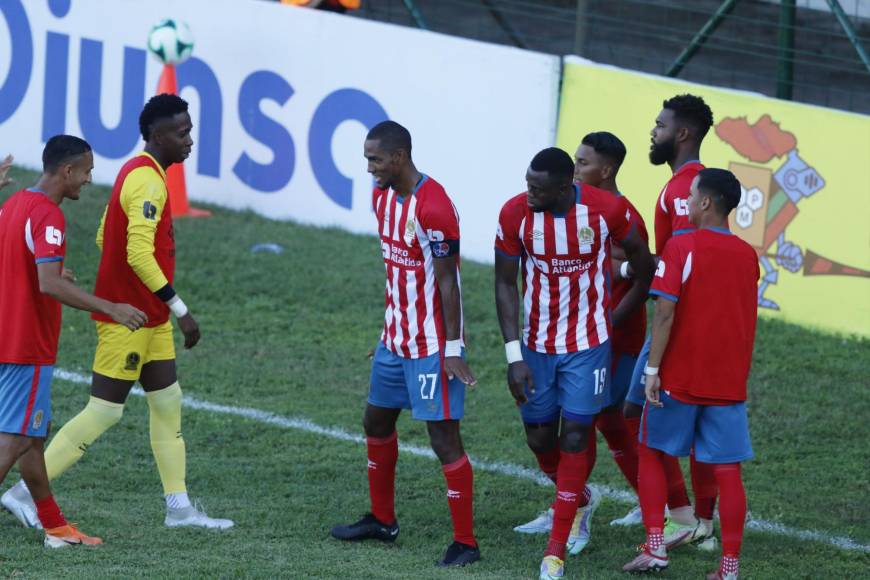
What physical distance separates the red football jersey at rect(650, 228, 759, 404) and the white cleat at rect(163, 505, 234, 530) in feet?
7.51

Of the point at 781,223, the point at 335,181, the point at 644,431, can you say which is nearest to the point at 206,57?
the point at 335,181

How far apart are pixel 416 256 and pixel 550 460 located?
1207 mm

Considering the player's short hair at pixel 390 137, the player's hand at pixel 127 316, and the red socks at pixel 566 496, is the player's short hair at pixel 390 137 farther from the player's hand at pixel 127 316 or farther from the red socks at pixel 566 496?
the red socks at pixel 566 496

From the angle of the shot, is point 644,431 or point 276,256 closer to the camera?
point 644,431

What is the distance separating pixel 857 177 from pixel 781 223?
2.07 ft

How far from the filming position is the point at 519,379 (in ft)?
21.0

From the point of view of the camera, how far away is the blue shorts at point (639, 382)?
21.6 ft

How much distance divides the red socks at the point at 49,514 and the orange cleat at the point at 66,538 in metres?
0.02

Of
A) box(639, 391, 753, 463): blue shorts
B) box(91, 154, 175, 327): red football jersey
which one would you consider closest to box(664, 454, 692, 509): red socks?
box(639, 391, 753, 463): blue shorts

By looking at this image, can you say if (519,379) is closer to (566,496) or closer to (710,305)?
(566,496)

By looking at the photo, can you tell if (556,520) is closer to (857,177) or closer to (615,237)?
(615,237)

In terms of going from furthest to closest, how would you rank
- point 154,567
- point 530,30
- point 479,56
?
point 530,30
point 479,56
point 154,567

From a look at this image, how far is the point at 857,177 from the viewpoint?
9.98 m

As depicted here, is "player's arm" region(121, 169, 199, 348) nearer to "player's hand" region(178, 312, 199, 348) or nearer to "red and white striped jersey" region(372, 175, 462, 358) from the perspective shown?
"player's hand" region(178, 312, 199, 348)
